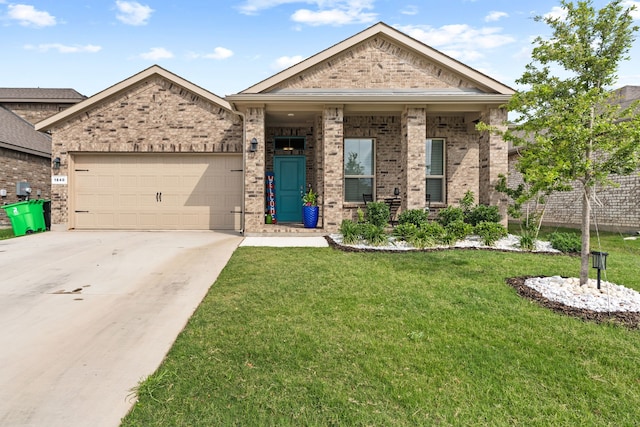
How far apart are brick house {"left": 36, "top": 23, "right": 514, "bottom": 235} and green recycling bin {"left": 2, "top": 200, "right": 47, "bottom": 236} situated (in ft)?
1.56

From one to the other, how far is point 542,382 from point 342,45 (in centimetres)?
968

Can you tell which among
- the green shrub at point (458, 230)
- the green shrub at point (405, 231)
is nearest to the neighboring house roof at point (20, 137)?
the green shrub at point (405, 231)

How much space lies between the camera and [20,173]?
12.6m

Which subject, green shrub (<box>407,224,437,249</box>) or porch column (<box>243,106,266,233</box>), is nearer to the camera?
green shrub (<box>407,224,437,249</box>)

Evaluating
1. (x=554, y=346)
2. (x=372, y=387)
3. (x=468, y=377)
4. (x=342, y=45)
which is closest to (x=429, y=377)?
(x=468, y=377)

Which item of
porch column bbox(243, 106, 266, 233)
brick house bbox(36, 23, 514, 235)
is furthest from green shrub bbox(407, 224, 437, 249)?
porch column bbox(243, 106, 266, 233)

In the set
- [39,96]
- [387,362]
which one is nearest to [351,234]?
[387,362]

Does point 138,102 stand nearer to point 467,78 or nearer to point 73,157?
point 73,157

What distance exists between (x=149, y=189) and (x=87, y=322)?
7.95 m

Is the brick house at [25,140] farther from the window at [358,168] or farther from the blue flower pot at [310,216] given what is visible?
the window at [358,168]

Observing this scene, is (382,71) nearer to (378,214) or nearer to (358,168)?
(358,168)

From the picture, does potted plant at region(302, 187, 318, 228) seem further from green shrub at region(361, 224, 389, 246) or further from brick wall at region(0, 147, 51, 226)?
brick wall at region(0, 147, 51, 226)

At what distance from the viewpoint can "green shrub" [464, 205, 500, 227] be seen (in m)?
8.50

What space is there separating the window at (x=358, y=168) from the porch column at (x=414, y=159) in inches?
59.4
